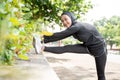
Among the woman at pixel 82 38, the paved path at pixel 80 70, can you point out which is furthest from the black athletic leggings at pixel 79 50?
the paved path at pixel 80 70

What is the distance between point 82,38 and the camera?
4.70 m

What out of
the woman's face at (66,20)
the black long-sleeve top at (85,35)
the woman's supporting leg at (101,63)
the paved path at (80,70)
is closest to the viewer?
the black long-sleeve top at (85,35)

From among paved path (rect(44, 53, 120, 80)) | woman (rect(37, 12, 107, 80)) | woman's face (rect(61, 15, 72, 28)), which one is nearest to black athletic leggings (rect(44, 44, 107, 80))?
woman (rect(37, 12, 107, 80))

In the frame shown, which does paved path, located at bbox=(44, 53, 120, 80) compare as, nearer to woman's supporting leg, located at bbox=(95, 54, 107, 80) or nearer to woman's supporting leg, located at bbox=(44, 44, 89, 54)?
woman's supporting leg, located at bbox=(95, 54, 107, 80)

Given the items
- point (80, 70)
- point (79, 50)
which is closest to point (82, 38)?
point (79, 50)

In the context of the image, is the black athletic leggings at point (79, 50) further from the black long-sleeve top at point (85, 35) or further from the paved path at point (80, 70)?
the paved path at point (80, 70)

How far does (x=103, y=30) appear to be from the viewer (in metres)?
78.2

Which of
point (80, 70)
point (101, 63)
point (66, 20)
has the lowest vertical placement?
point (80, 70)

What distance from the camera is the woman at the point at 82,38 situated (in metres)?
4.48

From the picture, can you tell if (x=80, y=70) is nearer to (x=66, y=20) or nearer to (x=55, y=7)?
(x=55, y=7)

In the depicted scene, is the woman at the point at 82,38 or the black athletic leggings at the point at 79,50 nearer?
the woman at the point at 82,38

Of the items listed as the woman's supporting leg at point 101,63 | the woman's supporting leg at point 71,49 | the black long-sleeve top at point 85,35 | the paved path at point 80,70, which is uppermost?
the black long-sleeve top at point 85,35

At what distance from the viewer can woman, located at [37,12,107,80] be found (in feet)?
14.7

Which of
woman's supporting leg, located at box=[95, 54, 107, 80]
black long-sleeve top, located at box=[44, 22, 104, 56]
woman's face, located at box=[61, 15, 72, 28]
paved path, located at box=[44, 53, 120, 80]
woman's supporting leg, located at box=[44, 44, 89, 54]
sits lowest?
paved path, located at box=[44, 53, 120, 80]
